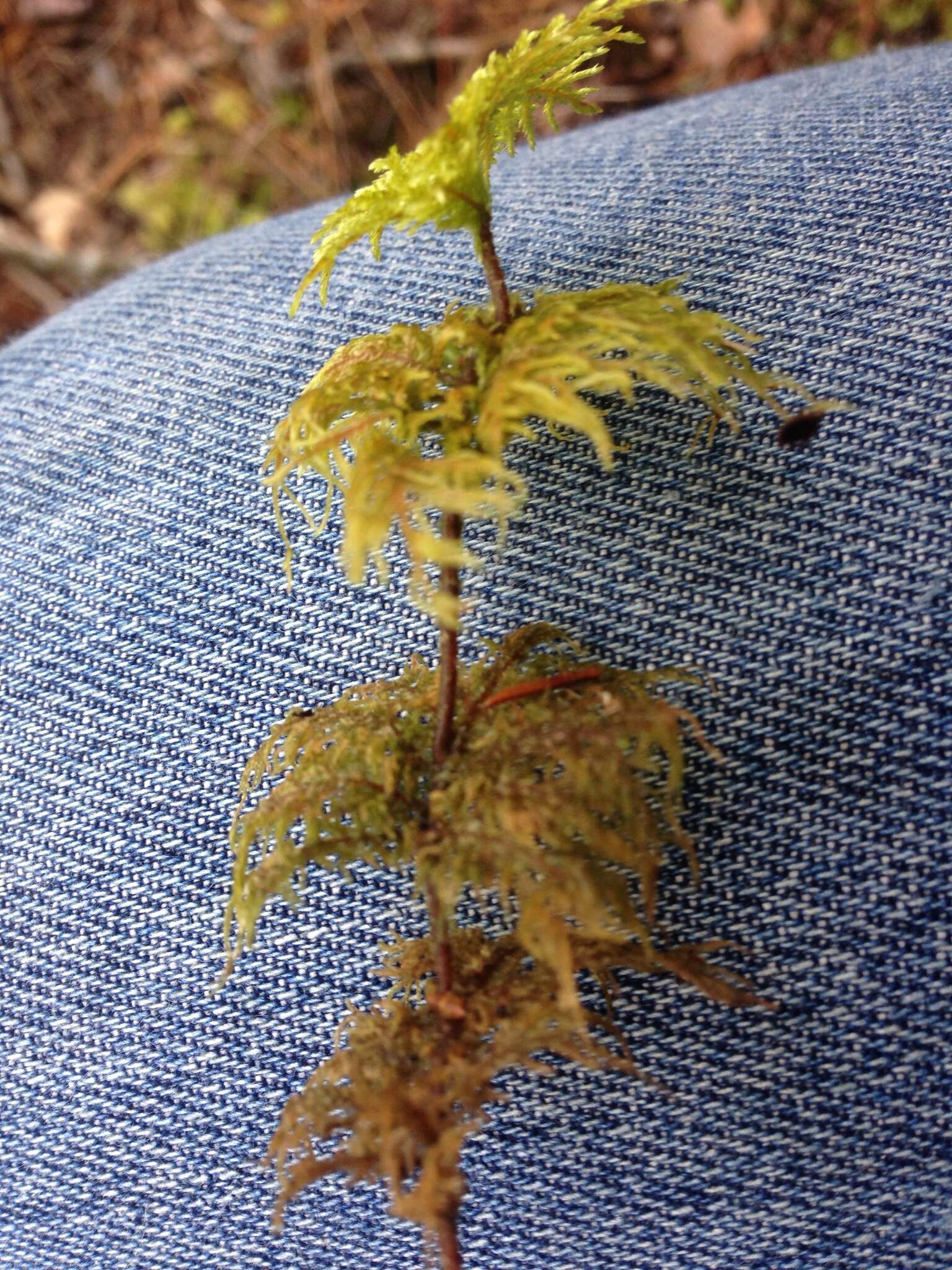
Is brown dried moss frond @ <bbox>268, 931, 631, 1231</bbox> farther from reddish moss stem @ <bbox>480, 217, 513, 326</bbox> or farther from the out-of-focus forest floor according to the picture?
the out-of-focus forest floor

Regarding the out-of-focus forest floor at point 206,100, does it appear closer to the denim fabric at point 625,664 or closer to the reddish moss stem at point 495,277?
Result: the denim fabric at point 625,664

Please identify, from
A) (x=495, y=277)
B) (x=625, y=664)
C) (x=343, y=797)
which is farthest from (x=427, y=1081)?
(x=495, y=277)

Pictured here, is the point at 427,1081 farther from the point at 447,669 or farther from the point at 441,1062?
the point at 447,669

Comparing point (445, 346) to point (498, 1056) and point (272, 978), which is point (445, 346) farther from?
point (272, 978)

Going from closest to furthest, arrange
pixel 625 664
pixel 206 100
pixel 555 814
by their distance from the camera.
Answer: pixel 555 814 → pixel 625 664 → pixel 206 100

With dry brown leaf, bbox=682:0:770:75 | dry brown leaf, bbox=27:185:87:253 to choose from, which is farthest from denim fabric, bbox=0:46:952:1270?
dry brown leaf, bbox=27:185:87:253

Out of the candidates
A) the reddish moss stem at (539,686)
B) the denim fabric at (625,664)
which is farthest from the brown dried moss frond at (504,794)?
the denim fabric at (625,664)
